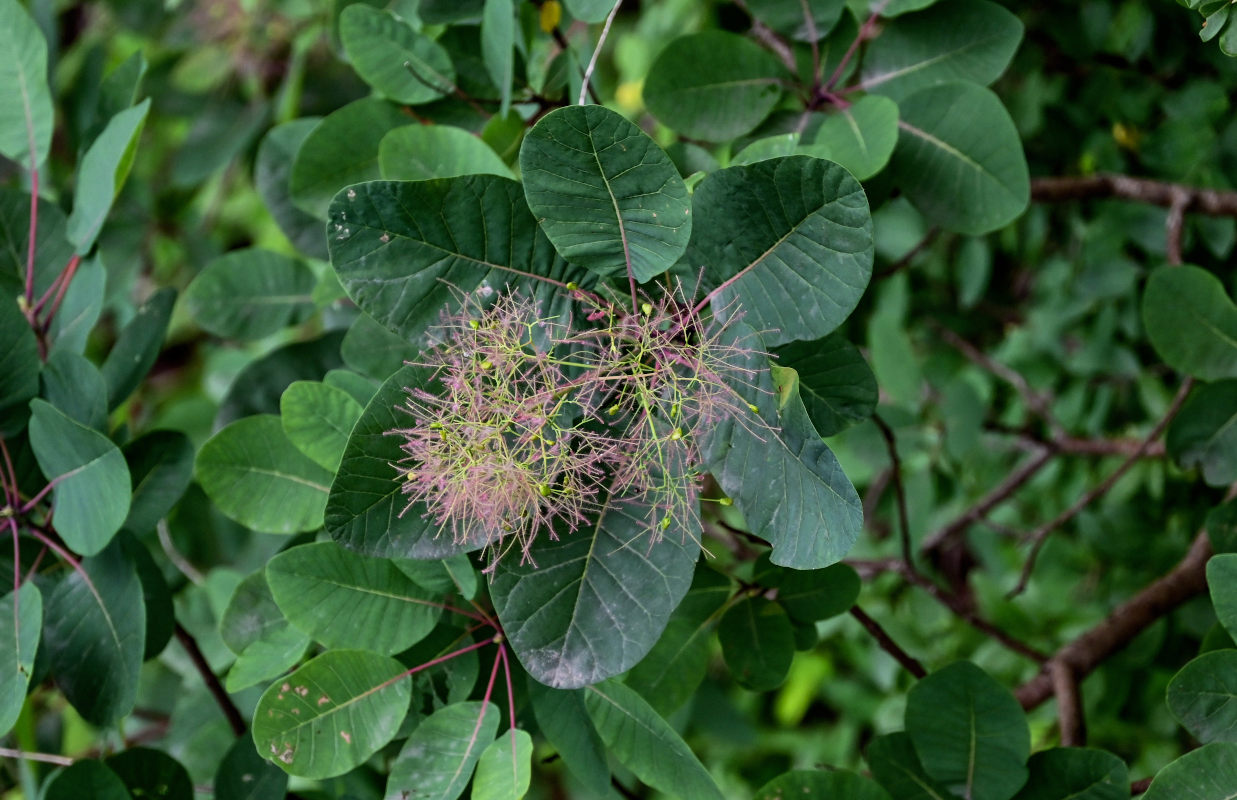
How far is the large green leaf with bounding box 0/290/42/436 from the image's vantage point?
1.00 m

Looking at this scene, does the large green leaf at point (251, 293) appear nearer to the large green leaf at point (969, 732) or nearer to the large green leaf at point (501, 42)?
the large green leaf at point (501, 42)

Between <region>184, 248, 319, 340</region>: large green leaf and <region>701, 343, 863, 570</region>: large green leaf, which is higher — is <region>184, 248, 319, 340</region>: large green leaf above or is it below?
below

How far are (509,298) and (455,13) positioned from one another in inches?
21.1

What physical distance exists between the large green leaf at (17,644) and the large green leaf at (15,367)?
180 mm

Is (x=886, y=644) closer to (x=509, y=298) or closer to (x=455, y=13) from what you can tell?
(x=509, y=298)

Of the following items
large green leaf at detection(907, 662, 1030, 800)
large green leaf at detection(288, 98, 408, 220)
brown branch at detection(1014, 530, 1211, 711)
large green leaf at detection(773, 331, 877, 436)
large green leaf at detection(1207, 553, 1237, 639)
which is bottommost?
brown branch at detection(1014, 530, 1211, 711)

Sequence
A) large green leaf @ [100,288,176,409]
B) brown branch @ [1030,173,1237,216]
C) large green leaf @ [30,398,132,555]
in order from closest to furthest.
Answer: large green leaf @ [30,398,132,555] → large green leaf @ [100,288,176,409] → brown branch @ [1030,173,1237,216]

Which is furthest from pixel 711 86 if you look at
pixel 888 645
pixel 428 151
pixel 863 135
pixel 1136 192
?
pixel 1136 192

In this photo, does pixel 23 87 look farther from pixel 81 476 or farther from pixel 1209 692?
pixel 1209 692

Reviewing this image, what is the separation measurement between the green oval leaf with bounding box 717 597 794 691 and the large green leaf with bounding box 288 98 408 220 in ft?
2.15

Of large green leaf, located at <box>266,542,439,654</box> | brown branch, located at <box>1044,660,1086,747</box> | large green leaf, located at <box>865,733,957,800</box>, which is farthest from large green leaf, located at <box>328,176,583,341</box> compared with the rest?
brown branch, located at <box>1044,660,1086,747</box>

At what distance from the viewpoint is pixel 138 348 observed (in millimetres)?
1148

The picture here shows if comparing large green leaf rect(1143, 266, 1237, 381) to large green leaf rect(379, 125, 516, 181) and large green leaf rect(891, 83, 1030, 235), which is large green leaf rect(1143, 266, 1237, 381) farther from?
large green leaf rect(379, 125, 516, 181)

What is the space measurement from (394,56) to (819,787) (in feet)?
2.91
